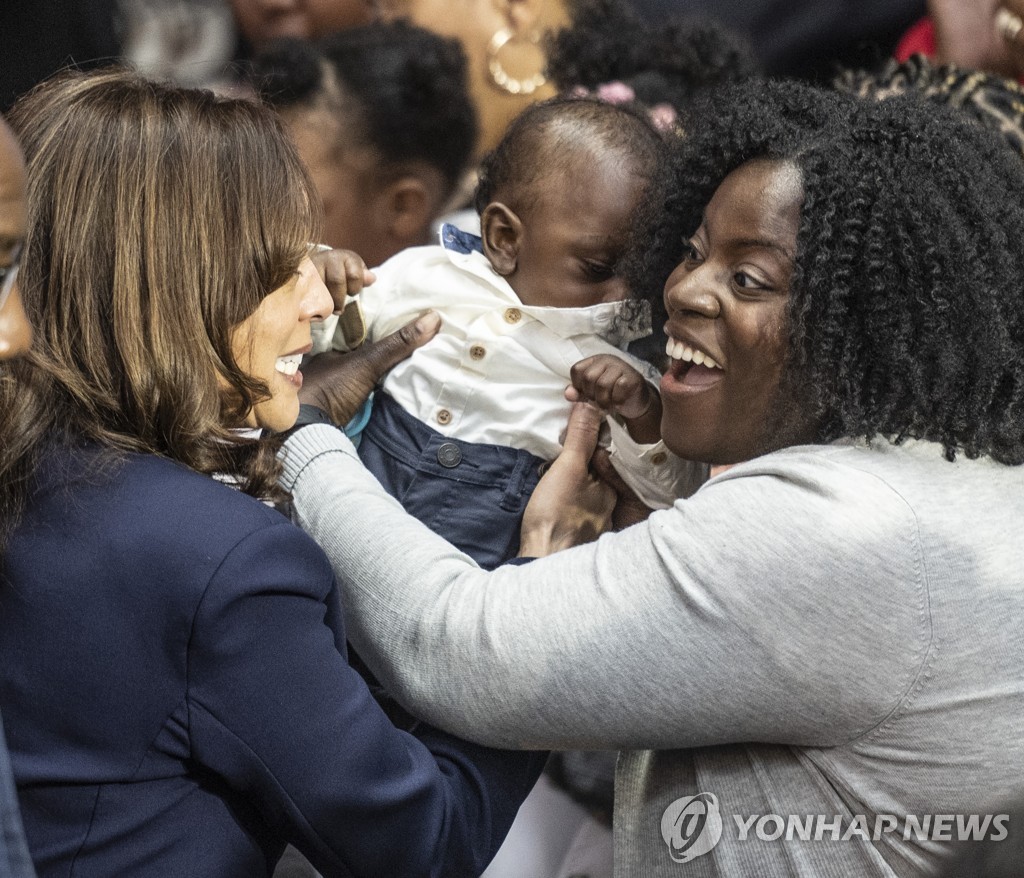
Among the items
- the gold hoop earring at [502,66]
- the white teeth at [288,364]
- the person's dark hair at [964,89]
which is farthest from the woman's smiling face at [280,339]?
the gold hoop earring at [502,66]

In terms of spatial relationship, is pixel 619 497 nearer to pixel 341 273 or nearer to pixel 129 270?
pixel 341 273

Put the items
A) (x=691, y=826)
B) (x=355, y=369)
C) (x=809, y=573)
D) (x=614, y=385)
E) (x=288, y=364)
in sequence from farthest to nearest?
(x=355, y=369) < (x=614, y=385) < (x=288, y=364) < (x=691, y=826) < (x=809, y=573)

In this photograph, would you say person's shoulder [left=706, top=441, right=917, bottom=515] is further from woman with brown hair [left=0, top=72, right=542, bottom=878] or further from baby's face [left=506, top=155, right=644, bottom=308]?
baby's face [left=506, top=155, right=644, bottom=308]

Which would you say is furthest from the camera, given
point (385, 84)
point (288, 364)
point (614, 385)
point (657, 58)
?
point (385, 84)

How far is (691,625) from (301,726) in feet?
1.68

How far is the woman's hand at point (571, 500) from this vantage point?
214 centimetres

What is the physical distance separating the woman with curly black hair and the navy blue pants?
0.43m

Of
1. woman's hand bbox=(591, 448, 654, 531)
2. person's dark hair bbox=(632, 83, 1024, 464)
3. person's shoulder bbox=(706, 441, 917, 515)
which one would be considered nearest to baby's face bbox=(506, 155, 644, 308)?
woman's hand bbox=(591, 448, 654, 531)

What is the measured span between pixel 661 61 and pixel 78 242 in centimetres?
236

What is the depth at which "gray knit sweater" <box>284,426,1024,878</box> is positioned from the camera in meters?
1.51

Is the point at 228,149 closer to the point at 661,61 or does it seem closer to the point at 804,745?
the point at 804,745

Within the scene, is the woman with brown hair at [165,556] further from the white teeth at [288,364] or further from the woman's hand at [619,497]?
the woman's hand at [619,497]

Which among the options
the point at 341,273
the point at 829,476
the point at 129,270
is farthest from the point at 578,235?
the point at 129,270

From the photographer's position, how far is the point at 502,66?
3807 millimetres
